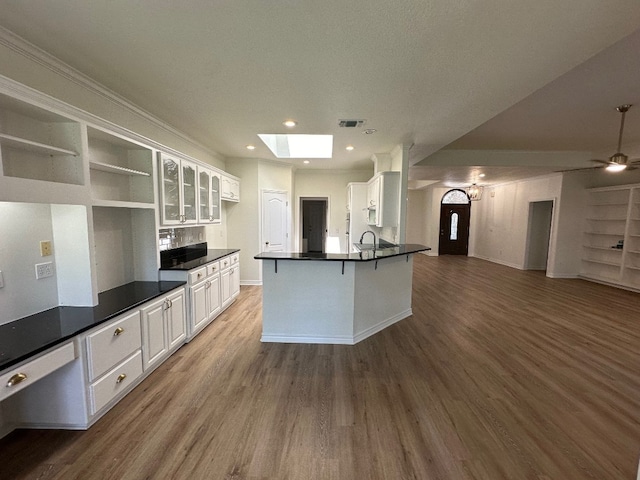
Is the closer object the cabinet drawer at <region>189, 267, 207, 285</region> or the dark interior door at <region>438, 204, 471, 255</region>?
the cabinet drawer at <region>189, 267, 207, 285</region>

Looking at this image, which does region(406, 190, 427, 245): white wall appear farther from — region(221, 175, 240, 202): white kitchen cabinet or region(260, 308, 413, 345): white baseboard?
region(260, 308, 413, 345): white baseboard

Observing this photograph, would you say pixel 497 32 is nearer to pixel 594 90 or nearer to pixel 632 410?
pixel 594 90

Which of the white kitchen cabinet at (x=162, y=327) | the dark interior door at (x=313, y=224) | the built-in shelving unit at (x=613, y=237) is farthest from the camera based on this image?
the dark interior door at (x=313, y=224)

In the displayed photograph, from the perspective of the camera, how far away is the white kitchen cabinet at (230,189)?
15.9 feet

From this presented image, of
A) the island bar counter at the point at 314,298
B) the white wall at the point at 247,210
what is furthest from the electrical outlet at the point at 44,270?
the white wall at the point at 247,210

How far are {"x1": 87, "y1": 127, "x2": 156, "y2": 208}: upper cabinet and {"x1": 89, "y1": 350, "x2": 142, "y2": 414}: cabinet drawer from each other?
4.37 ft

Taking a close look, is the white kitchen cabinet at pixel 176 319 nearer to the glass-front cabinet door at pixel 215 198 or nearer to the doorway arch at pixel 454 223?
the glass-front cabinet door at pixel 215 198

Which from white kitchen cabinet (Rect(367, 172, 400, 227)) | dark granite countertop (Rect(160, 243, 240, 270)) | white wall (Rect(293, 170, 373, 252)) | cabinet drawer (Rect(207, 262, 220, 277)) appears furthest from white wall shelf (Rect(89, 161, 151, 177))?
white wall (Rect(293, 170, 373, 252))

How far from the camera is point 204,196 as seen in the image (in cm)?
415

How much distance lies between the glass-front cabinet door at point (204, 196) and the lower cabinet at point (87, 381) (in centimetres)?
196

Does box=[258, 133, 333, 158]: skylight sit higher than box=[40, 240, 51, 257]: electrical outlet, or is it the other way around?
box=[258, 133, 333, 158]: skylight

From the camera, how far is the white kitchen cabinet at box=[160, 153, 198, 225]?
3.10 m

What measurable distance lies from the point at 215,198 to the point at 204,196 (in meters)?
0.39

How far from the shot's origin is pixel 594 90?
9.12 feet
